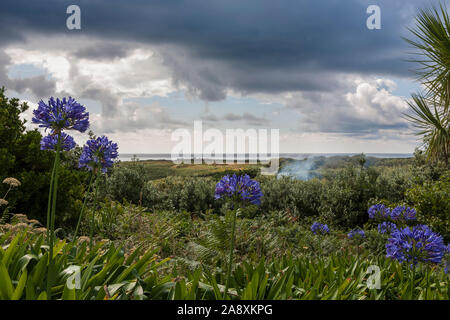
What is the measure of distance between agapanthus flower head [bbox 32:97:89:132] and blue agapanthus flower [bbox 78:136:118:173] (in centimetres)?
63

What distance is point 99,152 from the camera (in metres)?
2.86

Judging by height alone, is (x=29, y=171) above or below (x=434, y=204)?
above

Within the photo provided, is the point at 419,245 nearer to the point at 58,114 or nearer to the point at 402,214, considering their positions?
the point at 402,214

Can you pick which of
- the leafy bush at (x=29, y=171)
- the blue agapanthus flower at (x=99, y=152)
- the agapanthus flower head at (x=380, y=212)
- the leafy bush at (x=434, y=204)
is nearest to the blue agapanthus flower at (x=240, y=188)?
the blue agapanthus flower at (x=99, y=152)

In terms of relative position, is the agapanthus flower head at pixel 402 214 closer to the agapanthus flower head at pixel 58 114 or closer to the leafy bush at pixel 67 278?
the leafy bush at pixel 67 278

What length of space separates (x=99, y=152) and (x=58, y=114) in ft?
2.37

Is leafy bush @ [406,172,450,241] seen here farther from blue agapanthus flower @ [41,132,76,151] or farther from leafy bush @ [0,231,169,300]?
blue agapanthus flower @ [41,132,76,151]

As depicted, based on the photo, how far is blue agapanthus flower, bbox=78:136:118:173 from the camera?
9.41 feet

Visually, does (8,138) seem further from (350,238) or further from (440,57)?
(440,57)

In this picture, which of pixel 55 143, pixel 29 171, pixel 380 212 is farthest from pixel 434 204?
pixel 29 171

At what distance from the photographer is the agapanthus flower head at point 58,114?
217 centimetres

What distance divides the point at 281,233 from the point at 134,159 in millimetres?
6609

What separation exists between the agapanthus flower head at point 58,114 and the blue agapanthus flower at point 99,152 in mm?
635
